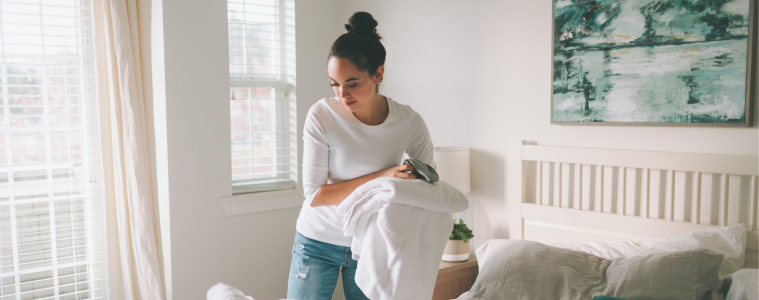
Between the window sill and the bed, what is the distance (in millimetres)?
1244

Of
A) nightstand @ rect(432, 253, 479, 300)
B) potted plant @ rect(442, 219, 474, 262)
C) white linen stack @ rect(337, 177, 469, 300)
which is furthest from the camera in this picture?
potted plant @ rect(442, 219, 474, 262)

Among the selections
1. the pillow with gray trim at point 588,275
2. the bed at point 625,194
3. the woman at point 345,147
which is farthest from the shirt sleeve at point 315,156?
the bed at point 625,194

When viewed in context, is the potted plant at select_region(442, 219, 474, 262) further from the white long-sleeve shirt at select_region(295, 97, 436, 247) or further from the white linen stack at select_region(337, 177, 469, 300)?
the white linen stack at select_region(337, 177, 469, 300)

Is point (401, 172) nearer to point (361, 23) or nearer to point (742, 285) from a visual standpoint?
point (361, 23)

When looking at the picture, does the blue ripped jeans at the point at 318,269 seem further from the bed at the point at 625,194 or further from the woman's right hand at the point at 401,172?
the bed at the point at 625,194

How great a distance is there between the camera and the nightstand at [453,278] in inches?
85.0

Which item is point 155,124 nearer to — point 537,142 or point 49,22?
point 49,22

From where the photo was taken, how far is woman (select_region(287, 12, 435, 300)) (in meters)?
1.34

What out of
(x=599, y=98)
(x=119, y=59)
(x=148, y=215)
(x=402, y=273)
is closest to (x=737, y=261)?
(x=599, y=98)

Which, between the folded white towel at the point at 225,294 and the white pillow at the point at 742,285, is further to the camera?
the white pillow at the point at 742,285

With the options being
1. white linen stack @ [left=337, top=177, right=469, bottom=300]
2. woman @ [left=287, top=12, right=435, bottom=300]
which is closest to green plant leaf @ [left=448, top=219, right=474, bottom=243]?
woman @ [left=287, top=12, right=435, bottom=300]

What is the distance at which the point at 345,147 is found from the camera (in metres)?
1.40

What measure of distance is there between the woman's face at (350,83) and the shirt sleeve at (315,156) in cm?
9

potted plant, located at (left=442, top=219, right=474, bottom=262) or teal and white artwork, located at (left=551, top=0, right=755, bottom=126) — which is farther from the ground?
teal and white artwork, located at (left=551, top=0, right=755, bottom=126)
